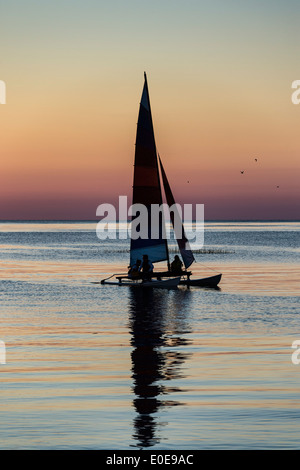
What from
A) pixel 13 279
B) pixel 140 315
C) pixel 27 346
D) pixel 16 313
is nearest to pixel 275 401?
pixel 27 346

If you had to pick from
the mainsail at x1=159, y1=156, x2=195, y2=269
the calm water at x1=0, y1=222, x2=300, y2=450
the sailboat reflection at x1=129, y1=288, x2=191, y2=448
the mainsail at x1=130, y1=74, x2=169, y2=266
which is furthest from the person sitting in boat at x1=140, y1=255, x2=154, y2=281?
the calm water at x1=0, y1=222, x2=300, y2=450

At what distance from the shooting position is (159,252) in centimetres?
5184

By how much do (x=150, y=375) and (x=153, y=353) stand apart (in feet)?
12.2

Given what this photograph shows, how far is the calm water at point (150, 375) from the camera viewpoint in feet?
47.8

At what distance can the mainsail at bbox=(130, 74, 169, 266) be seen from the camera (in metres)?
50.2

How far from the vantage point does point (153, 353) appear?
2373 centimetres

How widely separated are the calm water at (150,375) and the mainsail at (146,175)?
10.2m

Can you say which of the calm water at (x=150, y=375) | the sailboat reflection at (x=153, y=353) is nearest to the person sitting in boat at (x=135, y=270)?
the sailboat reflection at (x=153, y=353)

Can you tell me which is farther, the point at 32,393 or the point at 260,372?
the point at 260,372

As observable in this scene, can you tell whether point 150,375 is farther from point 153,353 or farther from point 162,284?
point 162,284
